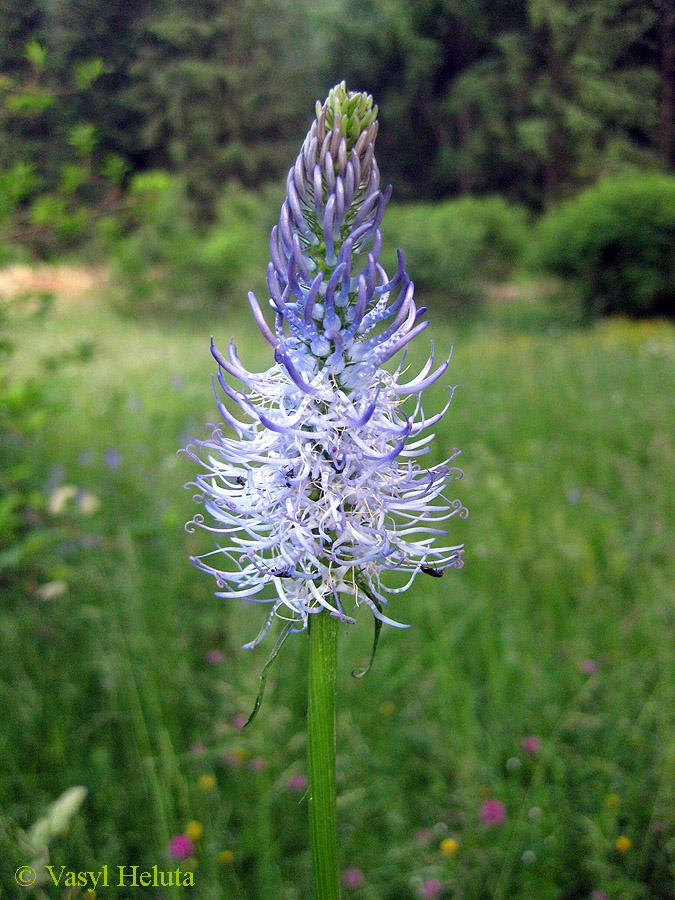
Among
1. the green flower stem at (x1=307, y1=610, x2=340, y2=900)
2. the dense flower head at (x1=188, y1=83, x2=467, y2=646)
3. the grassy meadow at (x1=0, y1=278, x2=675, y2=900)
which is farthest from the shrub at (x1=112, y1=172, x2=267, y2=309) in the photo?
the green flower stem at (x1=307, y1=610, x2=340, y2=900)

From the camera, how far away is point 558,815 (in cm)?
165

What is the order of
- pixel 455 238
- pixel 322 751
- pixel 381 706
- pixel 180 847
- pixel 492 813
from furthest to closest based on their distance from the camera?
pixel 455 238 → pixel 381 706 → pixel 492 813 → pixel 180 847 → pixel 322 751

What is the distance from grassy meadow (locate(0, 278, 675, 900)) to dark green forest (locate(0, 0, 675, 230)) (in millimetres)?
1350

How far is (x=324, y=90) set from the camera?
6680 mm

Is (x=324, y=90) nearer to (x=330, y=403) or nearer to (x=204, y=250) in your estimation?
(x=204, y=250)

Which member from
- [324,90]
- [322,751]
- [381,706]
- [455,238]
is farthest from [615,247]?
[322,751]

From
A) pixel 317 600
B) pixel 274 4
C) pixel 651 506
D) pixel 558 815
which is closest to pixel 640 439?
pixel 651 506

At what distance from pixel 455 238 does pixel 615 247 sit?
8.28 feet

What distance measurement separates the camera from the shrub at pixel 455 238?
909cm

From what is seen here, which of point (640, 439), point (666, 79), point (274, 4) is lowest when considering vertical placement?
point (640, 439)

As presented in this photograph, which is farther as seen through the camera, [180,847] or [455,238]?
[455,238]

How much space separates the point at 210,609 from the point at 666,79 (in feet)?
12.9

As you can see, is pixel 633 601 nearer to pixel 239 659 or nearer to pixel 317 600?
pixel 239 659

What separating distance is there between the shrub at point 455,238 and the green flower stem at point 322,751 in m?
8.61
